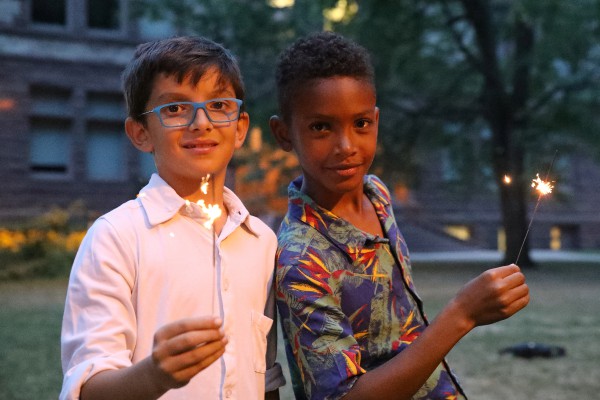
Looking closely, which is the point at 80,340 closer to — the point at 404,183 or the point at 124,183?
the point at 404,183

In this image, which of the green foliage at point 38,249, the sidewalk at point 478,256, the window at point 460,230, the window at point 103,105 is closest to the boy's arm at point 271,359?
the green foliage at point 38,249

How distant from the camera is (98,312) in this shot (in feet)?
5.94

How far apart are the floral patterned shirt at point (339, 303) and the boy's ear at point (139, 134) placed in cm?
51

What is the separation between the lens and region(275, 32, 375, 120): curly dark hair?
2.32 m

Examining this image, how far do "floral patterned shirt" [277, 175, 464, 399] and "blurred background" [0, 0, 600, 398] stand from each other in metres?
8.12

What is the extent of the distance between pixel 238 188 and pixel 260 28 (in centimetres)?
478

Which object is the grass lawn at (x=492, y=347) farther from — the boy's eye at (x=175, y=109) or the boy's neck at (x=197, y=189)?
the boy's eye at (x=175, y=109)

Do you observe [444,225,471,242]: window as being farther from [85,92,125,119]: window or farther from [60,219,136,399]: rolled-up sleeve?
[60,219,136,399]: rolled-up sleeve

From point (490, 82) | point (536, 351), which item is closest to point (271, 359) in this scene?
point (536, 351)

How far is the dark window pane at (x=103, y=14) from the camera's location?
22188 millimetres

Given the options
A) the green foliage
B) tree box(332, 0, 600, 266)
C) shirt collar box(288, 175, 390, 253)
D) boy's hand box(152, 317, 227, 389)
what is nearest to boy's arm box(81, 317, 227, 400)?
boy's hand box(152, 317, 227, 389)

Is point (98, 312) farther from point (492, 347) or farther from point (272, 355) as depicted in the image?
point (492, 347)

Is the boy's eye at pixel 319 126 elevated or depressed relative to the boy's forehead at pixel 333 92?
depressed

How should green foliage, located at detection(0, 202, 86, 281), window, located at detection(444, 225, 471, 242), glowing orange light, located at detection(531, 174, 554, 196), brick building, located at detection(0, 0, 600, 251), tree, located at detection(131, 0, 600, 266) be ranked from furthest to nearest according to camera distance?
window, located at detection(444, 225, 471, 242) < brick building, located at detection(0, 0, 600, 251) < tree, located at detection(131, 0, 600, 266) < green foliage, located at detection(0, 202, 86, 281) < glowing orange light, located at detection(531, 174, 554, 196)
